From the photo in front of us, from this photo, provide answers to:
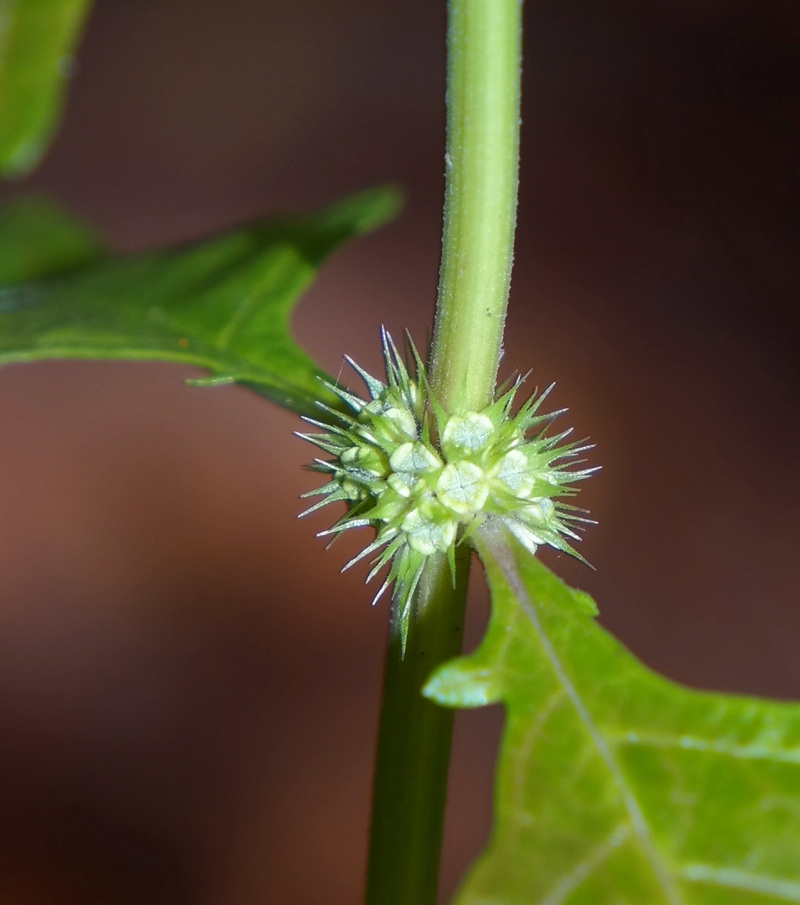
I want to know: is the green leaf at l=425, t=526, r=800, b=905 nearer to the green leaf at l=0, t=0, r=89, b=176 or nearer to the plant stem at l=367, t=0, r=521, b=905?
the plant stem at l=367, t=0, r=521, b=905

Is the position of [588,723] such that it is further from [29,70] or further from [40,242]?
[40,242]

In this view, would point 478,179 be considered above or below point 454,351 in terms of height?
above

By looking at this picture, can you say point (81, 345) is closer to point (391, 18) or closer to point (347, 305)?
point (347, 305)

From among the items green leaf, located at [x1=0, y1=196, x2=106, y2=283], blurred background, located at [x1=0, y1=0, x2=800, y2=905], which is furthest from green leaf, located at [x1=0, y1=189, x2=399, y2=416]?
blurred background, located at [x1=0, y1=0, x2=800, y2=905]

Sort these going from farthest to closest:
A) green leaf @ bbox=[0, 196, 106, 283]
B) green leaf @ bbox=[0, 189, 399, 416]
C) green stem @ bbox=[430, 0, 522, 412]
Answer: green leaf @ bbox=[0, 196, 106, 283] < green leaf @ bbox=[0, 189, 399, 416] < green stem @ bbox=[430, 0, 522, 412]

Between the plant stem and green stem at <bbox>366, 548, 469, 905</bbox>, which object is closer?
the plant stem

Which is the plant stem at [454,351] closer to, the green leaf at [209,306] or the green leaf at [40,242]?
the green leaf at [209,306]

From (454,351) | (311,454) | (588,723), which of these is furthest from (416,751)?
(311,454)
